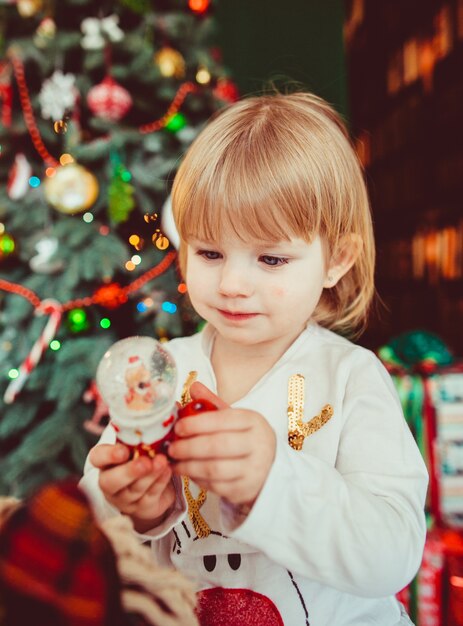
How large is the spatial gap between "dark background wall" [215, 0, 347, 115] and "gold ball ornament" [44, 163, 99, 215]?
1132mm

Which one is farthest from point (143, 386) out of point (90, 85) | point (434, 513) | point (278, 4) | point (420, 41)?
point (420, 41)

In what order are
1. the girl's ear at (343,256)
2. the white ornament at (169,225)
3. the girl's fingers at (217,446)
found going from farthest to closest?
the white ornament at (169,225) → the girl's ear at (343,256) → the girl's fingers at (217,446)

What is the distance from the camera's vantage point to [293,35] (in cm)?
233

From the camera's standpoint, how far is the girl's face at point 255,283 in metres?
0.65

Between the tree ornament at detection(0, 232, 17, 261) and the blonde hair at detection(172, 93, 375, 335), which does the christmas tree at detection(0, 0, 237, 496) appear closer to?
the tree ornament at detection(0, 232, 17, 261)

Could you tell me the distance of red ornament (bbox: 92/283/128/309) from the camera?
1593 millimetres

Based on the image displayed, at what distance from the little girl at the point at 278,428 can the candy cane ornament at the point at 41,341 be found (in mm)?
881

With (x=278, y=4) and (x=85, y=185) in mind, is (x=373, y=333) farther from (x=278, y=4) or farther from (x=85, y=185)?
(x=85, y=185)

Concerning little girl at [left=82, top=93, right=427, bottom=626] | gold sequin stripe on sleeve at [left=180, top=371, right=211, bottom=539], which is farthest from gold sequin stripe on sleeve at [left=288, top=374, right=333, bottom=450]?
gold sequin stripe on sleeve at [left=180, top=371, right=211, bottom=539]

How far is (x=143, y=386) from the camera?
1.66 feet

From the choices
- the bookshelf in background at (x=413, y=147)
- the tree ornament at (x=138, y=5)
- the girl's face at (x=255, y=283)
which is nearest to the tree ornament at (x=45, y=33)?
the tree ornament at (x=138, y=5)

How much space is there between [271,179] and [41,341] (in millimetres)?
1140

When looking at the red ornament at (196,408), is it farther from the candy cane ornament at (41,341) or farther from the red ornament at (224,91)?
the red ornament at (224,91)

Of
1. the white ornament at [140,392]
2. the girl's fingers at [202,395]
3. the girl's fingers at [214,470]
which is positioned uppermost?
the white ornament at [140,392]
